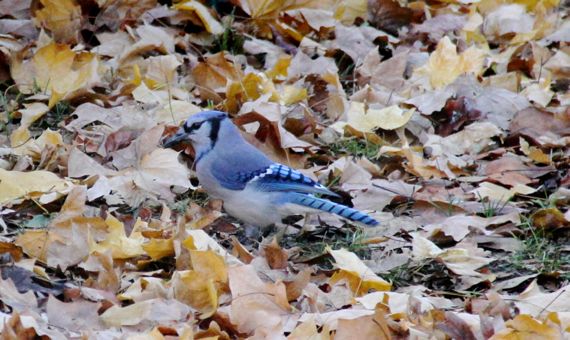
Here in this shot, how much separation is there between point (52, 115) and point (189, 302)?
2068 mm

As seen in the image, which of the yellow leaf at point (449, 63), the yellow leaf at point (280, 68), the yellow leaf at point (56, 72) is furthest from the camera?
the yellow leaf at point (449, 63)

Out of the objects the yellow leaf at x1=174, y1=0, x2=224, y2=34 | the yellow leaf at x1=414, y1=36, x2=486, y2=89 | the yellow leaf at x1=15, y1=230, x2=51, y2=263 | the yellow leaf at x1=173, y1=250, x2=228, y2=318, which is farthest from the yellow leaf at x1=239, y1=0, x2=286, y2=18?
the yellow leaf at x1=173, y1=250, x2=228, y2=318

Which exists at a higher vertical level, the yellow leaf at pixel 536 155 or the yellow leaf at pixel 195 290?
the yellow leaf at pixel 195 290

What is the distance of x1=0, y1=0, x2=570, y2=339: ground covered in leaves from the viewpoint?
10.8 feet

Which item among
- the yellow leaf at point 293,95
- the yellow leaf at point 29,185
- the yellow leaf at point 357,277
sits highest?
the yellow leaf at point 357,277

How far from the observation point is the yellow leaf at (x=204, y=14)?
5871 millimetres

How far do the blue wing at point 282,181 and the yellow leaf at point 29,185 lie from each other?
0.75m

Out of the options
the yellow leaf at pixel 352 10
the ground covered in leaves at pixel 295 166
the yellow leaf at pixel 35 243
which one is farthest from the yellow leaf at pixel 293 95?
the yellow leaf at pixel 35 243

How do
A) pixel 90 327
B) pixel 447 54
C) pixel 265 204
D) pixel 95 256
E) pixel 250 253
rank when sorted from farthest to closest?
pixel 447 54, pixel 265 204, pixel 250 253, pixel 95 256, pixel 90 327

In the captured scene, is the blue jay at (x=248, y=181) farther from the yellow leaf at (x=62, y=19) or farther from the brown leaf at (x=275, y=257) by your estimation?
the yellow leaf at (x=62, y=19)

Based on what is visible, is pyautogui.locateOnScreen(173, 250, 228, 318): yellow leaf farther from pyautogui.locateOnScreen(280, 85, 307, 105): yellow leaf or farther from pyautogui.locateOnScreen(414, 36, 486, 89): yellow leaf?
pyautogui.locateOnScreen(414, 36, 486, 89): yellow leaf

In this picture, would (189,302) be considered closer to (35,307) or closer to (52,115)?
(35,307)

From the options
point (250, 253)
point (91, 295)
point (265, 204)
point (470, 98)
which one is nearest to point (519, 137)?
point (470, 98)

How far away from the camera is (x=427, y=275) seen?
13.0 ft
